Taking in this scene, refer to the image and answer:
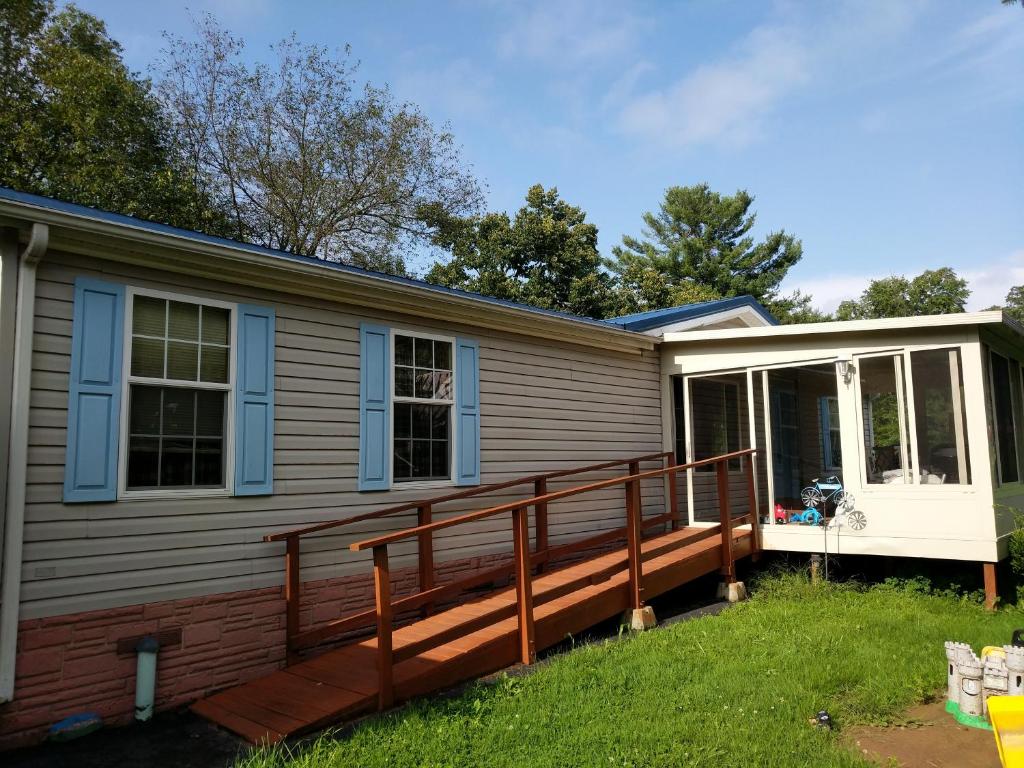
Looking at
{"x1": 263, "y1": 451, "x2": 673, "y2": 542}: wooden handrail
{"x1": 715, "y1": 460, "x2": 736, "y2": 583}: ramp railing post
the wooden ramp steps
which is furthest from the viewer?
{"x1": 715, "y1": 460, "x2": 736, "y2": 583}: ramp railing post

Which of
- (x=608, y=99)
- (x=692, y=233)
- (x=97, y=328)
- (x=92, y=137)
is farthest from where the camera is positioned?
(x=692, y=233)

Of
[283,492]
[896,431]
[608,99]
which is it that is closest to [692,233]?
[608,99]

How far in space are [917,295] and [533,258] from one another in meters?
21.1

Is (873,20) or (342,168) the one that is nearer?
(873,20)

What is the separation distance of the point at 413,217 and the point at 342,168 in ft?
8.76

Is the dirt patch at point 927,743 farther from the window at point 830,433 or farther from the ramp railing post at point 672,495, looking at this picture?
the window at point 830,433

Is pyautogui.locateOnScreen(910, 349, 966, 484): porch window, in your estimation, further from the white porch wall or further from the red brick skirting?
the red brick skirting

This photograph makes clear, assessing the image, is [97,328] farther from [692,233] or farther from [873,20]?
→ [692,233]

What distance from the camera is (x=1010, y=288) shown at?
4712cm

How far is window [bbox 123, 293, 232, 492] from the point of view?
15.9 feet

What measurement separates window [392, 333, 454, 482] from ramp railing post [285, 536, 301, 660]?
1186 millimetres

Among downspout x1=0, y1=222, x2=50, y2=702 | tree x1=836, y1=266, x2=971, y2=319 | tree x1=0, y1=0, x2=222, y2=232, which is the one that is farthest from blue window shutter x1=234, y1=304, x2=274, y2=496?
tree x1=836, y1=266, x2=971, y2=319

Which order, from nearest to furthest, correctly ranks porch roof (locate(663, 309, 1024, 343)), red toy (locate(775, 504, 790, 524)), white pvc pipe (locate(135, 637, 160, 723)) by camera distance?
white pvc pipe (locate(135, 637, 160, 723))
porch roof (locate(663, 309, 1024, 343))
red toy (locate(775, 504, 790, 524))

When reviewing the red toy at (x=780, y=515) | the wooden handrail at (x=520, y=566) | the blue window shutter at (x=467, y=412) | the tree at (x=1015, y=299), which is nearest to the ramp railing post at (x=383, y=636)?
the wooden handrail at (x=520, y=566)
